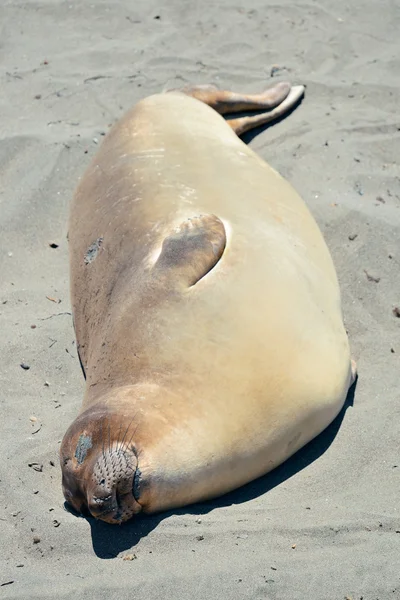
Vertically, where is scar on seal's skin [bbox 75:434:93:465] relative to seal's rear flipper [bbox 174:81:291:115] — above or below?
above

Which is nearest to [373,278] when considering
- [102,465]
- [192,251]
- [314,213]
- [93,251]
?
[314,213]

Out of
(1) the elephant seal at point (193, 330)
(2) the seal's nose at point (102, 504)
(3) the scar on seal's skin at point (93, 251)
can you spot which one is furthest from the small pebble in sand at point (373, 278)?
(2) the seal's nose at point (102, 504)

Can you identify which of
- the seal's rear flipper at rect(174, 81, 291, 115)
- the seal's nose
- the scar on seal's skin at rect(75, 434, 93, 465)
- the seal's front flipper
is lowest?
the seal's rear flipper at rect(174, 81, 291, 115)

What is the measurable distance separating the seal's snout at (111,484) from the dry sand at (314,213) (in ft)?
0.61

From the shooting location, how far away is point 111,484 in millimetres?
3379

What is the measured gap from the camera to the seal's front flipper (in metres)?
4.08

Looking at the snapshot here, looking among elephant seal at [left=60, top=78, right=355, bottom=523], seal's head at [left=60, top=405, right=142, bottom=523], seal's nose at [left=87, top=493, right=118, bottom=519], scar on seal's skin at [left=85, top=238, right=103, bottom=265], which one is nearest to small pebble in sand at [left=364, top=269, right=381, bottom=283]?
elephant seal at [left=60, top=78, right=355, bottom=523]

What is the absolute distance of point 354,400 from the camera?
4297 millimetres

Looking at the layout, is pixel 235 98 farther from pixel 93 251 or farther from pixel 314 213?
pixel 93 251

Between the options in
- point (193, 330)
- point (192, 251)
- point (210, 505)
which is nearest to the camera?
point (210, 505)

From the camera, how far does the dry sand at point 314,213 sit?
3438 mm

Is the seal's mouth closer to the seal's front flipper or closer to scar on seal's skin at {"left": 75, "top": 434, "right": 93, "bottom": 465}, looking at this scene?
scar on seal's skin at {"left": 75, "top": 434, "right": 93, "bottom": 465}

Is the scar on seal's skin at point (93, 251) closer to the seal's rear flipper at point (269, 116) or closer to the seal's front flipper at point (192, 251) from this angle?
the seal's front flipper at point (192, 251)

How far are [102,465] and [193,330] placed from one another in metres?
0.74
